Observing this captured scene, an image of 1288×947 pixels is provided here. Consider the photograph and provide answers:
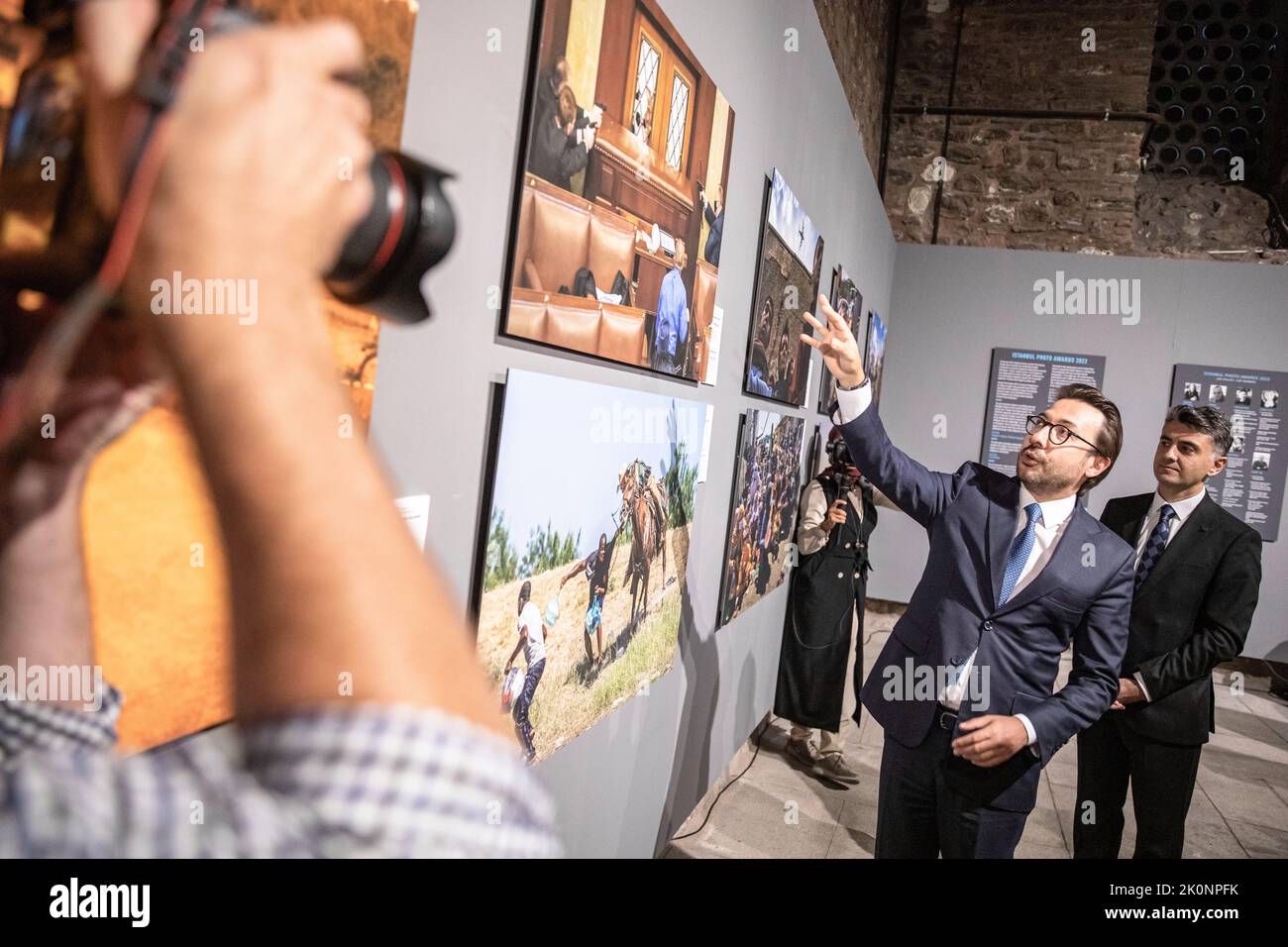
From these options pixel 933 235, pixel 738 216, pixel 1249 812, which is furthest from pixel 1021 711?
pixel 933 235

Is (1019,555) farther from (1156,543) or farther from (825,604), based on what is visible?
(825,604)

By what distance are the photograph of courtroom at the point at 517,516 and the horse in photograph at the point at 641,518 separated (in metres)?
0.02

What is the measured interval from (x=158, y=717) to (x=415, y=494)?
1.60ft

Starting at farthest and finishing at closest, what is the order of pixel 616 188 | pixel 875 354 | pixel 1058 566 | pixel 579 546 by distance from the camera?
pixel 875 354 < pixel 1058 566 < pixel 579 546 < pixel 616 188

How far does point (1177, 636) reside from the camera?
296 cm

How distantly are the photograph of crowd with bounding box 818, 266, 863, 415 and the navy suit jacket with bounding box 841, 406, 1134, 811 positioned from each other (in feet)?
7.77

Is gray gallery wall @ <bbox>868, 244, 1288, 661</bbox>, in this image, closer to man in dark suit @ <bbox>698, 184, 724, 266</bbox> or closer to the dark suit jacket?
the dark suit jacket

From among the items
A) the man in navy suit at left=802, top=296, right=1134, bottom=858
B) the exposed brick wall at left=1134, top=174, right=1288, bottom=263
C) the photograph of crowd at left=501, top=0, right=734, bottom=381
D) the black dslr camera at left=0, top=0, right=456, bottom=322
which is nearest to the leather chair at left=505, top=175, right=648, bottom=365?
the photograph of crowd at left=501, top=0, right=734, bottom=381

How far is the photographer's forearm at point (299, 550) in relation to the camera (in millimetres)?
275

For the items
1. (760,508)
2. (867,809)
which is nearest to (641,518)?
(760,508)

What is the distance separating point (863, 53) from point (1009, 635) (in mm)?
6019

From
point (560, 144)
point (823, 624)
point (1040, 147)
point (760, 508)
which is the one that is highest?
point (1040, 147)

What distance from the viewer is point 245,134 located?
0.32 metres
